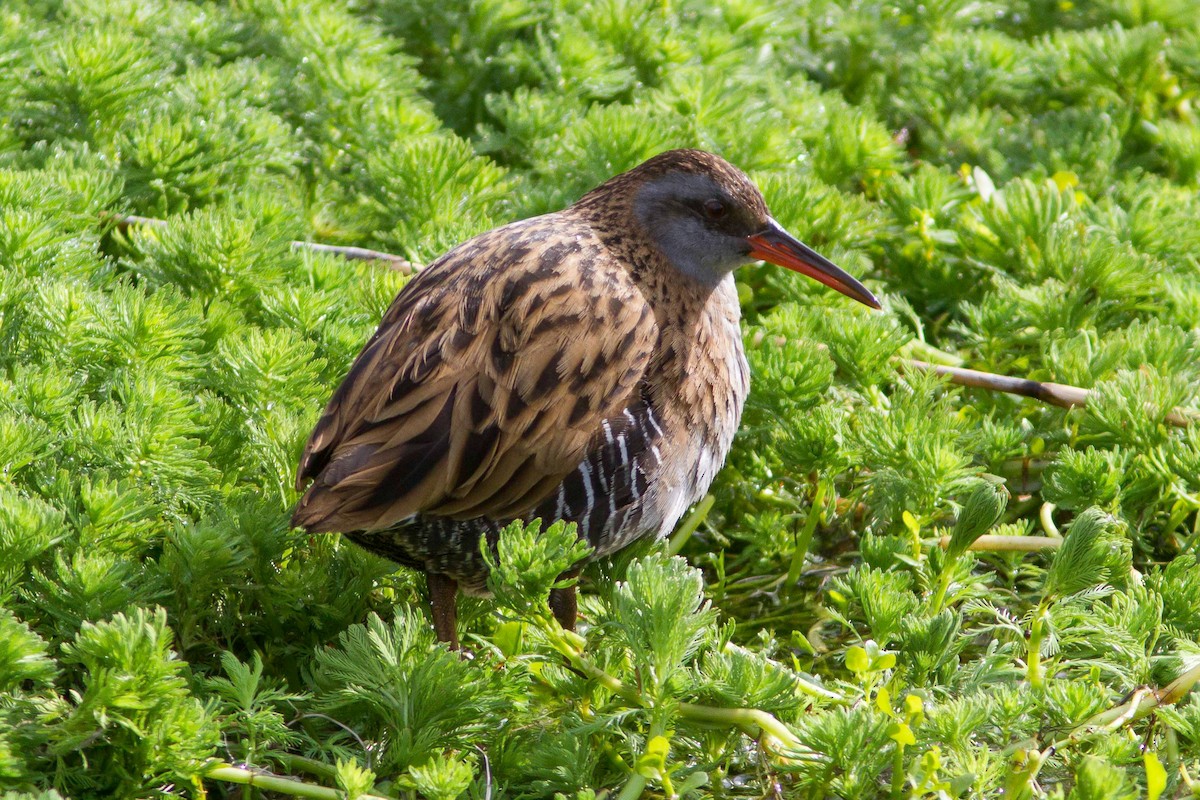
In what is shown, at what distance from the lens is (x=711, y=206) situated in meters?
3.31

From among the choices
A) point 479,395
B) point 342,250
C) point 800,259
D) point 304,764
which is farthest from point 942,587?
point 342,250

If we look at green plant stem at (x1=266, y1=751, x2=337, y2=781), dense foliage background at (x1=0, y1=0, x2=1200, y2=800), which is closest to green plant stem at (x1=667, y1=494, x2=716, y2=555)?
dense foliage background at (x1=0, y1=0, x2=1200, y2=800)

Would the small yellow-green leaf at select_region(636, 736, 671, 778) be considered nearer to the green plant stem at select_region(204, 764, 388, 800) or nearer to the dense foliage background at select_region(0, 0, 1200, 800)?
the dense foliage background at select_region(0, 0, 1200, 800)

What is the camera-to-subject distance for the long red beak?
11.1 feet

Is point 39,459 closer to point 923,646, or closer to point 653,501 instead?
point 653,501

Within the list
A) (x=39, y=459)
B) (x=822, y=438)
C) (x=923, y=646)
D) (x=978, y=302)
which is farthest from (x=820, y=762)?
(x=978, y=302)

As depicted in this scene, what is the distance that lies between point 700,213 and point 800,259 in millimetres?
294

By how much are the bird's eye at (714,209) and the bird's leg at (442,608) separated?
1.06 meters

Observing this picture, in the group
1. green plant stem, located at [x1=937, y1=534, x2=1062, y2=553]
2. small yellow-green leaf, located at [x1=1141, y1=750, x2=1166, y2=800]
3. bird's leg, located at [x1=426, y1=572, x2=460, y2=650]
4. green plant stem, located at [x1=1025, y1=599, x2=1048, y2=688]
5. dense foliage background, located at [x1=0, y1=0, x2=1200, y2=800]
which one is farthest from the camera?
green plant stem, located at [x1=937, y1=534, x2=1062, y2=553]

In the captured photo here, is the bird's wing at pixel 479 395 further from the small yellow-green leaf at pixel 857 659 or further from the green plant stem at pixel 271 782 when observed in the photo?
the small yellow-green leaf at pixel 857 659

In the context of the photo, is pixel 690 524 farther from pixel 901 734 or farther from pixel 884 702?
pixel 901 734

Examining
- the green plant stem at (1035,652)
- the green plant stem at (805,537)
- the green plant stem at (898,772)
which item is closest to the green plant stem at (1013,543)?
the green plant stem at (805,537)

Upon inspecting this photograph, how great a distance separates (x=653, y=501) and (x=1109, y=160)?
239 cm

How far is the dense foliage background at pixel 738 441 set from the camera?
8.36ft
